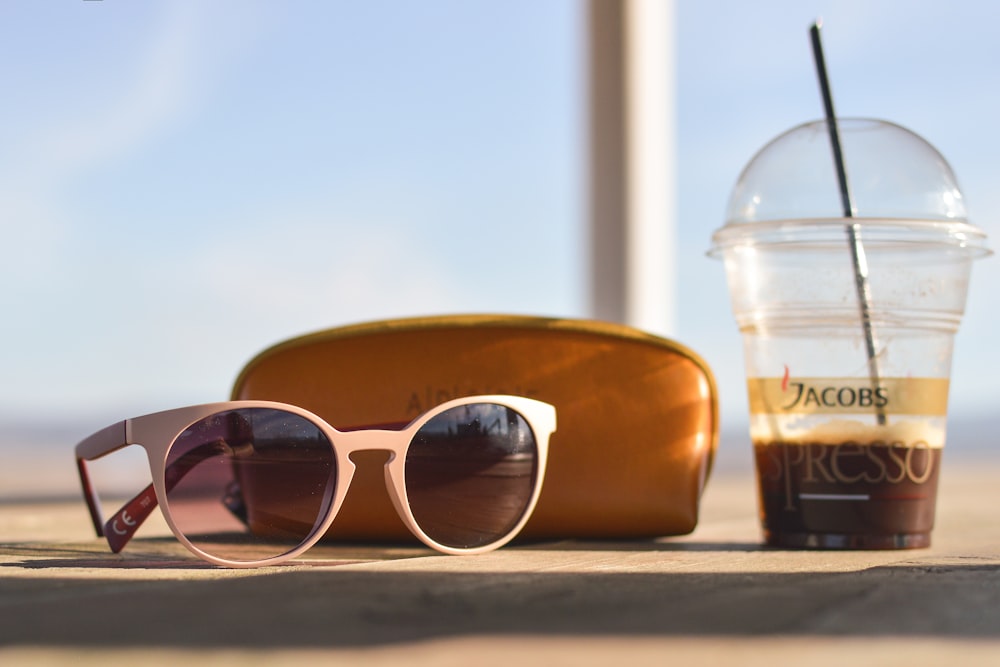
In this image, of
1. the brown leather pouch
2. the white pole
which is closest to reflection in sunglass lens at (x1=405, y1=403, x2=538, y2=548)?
the brown leather pouch

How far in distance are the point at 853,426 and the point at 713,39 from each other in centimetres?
1230

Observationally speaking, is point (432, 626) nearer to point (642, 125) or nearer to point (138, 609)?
point (138, 609)

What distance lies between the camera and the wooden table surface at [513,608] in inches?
21.4

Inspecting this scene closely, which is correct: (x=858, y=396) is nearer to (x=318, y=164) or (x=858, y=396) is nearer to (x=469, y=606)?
(x=469, y=606)

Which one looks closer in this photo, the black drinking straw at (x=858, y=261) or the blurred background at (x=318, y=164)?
the black drinking straw at (x=858, y=261)

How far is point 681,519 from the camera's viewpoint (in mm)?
1233

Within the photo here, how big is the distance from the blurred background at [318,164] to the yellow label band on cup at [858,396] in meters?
4.62

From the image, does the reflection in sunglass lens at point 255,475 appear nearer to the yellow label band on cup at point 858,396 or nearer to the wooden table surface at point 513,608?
the wooden table surface at point 513,608

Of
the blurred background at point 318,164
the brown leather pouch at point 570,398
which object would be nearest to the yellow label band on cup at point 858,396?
the brown leather pouch at point 570,398

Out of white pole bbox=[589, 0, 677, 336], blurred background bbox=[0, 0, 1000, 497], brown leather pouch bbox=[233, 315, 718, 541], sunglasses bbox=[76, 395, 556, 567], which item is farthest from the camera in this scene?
blurred background bbox=[0, 0, 1000, 497]

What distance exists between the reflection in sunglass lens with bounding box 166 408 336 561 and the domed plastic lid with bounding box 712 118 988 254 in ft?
1.96

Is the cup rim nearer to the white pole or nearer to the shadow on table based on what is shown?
the shadow on table

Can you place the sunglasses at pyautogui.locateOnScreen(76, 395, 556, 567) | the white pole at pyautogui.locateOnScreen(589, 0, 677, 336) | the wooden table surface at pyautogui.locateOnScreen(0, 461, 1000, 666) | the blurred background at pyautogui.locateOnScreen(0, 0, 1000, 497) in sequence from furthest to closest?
1. the blurred background at pyautogui.locateOnScreen(0, 0, 1000, 497)
2. the white pole at pyautogui.locateOnScreen(589, 0, 677, 336)
3. the sunglasses at pyautogui.locateOnScreen(76, 395, 556, 567)
4. the wooden table surface at pyautogui.locateOnScreen(0, 461, 1000, 666)

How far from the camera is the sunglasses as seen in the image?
0.98 meters
